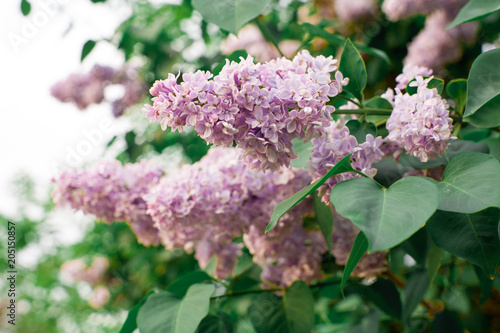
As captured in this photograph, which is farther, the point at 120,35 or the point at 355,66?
the point at 120,35

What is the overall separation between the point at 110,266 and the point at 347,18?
1956 millimetres

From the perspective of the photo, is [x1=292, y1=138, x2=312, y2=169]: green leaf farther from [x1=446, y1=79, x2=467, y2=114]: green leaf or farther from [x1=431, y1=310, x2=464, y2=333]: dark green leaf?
[x1=431, y1=310, x2=464, y2=333]: dark green leaf

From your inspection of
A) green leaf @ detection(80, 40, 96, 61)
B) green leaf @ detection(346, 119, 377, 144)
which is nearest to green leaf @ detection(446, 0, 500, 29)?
green leaf @ detection(346, 119, 377, 144)

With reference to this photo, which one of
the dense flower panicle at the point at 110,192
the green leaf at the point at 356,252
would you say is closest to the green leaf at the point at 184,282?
the dense flower panicle at the point at 110,192

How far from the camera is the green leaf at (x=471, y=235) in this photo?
0.52 metres

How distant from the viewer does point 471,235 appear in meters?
0.54

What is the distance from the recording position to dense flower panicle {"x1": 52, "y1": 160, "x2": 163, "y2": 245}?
0.89m

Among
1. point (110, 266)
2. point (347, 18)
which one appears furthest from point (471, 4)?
→ point (110, 266)

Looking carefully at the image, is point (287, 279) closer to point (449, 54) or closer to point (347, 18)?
point (449, 54)

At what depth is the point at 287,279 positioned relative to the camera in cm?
90

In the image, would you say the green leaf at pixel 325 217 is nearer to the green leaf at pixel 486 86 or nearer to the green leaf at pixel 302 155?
the green leaf at pixel 302 155

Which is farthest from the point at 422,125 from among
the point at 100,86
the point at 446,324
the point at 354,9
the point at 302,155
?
Answer: the point at 100,86

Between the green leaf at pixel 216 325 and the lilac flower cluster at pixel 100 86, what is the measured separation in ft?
3.53

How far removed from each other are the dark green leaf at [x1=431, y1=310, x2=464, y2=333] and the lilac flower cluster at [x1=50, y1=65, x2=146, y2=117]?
121 cm
